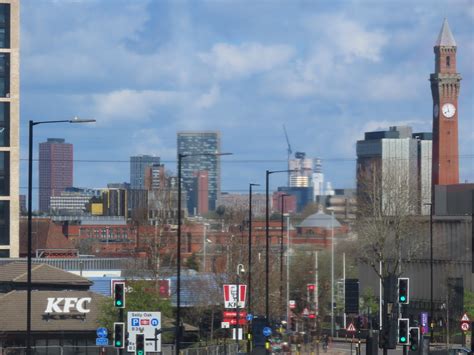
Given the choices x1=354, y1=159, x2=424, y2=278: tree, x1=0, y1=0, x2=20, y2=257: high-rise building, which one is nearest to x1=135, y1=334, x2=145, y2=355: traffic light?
x1=354, y1=159, x2=424, y2=278: tree

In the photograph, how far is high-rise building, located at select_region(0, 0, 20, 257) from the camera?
114375 mm

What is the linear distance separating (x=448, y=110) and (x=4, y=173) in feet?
259

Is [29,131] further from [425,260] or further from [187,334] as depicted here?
[425,260]

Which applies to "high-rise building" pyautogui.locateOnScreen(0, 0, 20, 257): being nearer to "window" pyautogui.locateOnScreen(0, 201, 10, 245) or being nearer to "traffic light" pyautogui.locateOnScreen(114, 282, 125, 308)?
"window" pyautogui.locateOnScreen(0, 201, 10, 245)

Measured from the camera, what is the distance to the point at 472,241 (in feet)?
368

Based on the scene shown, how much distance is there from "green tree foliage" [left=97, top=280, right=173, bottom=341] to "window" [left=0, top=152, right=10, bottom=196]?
119 ft

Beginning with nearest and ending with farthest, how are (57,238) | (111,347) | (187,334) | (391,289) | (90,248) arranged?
(111,347)
(187,334)
(391,289)
(57,238)
(90,248)

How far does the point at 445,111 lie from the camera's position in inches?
6998

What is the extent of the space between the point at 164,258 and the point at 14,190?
1396cm

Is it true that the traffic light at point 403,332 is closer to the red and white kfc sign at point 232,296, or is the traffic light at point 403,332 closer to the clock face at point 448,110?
the red and white kfc sign at point 232,296

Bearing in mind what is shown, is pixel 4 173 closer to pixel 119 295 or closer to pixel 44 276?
pixel 44 276

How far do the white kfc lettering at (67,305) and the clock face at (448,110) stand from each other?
340ft

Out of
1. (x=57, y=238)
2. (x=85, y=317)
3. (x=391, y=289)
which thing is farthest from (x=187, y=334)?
(x=57, y=238)

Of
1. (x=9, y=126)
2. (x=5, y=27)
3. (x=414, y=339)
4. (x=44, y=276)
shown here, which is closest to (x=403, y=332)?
(x=414, y=339)
